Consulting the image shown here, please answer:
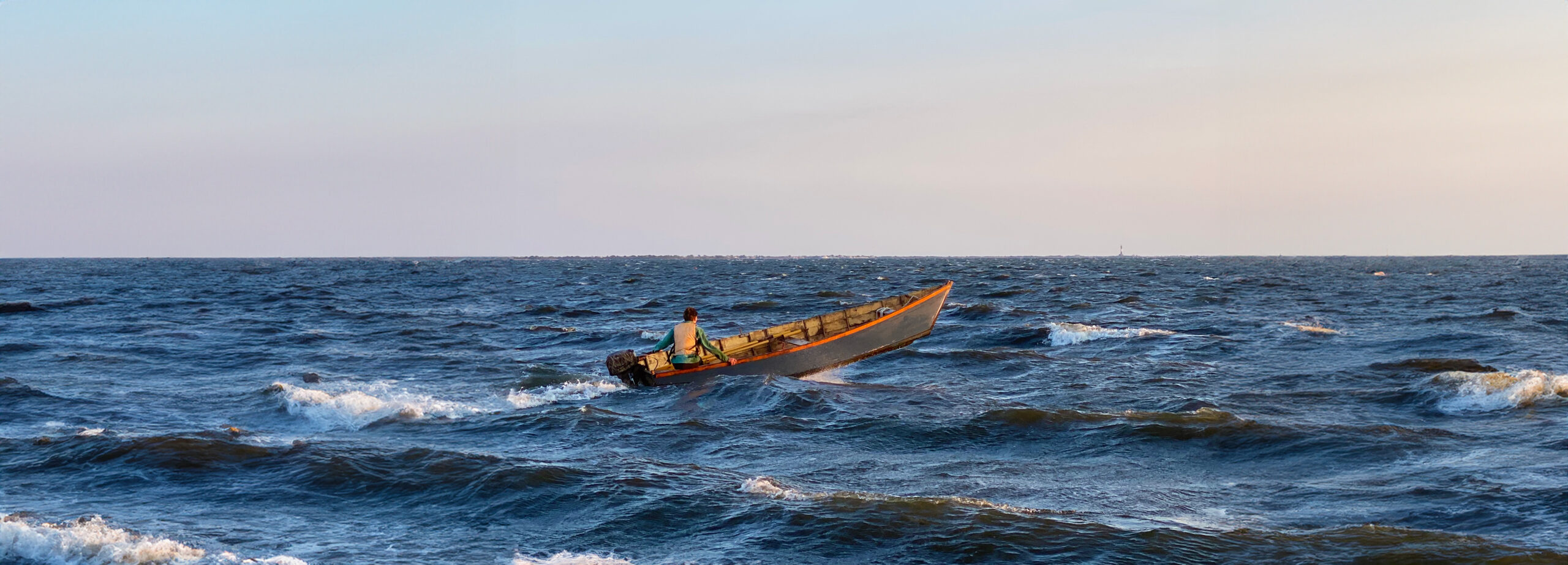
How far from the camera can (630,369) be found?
21.6 m

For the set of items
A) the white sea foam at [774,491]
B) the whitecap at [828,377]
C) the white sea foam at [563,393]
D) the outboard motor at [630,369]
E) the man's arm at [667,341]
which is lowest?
the white sea foam at [563,393]

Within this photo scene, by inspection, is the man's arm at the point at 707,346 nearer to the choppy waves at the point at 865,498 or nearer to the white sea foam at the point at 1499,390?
the choppy waves at the point at 865,498

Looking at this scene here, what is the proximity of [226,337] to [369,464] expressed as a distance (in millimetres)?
24090

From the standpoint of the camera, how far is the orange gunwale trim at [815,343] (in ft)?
72.3

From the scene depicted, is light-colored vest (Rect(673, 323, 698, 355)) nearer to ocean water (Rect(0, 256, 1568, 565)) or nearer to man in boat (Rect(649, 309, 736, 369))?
man in boat (Rect(649, 309, 736, 369))

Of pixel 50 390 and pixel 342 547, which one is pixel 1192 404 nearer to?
pixel 342 547

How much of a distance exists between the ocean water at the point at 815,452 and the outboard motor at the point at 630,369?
0.80 ft

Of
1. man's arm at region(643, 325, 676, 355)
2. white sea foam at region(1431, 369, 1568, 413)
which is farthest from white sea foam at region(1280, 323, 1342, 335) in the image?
man's arm at region(643, 325, 676, 355)

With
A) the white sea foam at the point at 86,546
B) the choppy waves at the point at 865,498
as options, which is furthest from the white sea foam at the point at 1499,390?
the white sea foam at the point at 86,546

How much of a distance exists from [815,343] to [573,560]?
13.9 metres

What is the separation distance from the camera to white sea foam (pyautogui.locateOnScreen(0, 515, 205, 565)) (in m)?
10.2

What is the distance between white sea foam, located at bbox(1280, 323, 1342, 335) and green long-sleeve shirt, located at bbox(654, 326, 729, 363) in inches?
733

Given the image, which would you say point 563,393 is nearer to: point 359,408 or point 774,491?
point 359,408

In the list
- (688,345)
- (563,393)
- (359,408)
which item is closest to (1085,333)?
(688,345)
